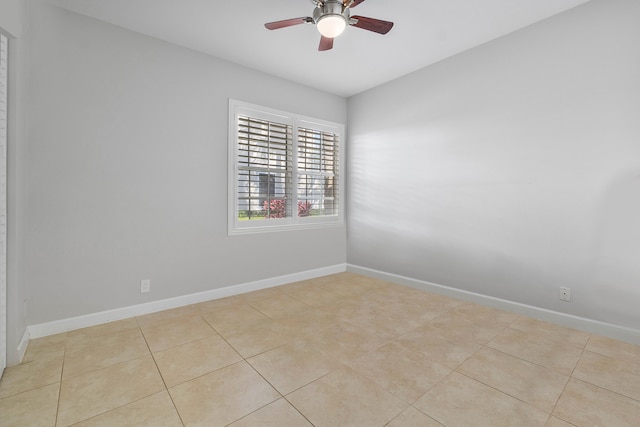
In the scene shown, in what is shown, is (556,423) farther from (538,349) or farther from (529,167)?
(529,167)

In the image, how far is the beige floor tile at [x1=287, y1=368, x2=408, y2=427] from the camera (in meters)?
1.49

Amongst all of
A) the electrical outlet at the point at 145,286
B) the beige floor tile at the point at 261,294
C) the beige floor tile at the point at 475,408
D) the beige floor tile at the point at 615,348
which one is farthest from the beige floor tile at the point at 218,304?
the beige floor tile at the point at 615,348

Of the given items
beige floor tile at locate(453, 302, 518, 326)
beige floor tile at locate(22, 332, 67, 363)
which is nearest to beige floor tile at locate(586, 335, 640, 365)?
beige floor tile at locate(453, 302, 518, 326)

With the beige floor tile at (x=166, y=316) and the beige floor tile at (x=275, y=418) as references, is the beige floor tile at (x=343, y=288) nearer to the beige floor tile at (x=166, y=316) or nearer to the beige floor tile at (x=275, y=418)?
the beige floor tile at (x=166, y=316)

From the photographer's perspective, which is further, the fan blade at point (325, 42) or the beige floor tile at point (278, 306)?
the beige floor tile at point (278, 306)

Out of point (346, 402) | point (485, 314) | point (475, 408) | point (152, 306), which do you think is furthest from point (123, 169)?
point (485, 314)

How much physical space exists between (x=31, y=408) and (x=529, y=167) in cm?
414

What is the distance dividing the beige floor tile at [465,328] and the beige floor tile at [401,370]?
504 mm

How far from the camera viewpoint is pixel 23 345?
2117 millimetres

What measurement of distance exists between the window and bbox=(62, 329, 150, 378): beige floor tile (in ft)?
4.85

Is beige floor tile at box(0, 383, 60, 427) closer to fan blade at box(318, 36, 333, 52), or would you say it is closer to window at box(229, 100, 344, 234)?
window at box(229, 100, 344, 234)

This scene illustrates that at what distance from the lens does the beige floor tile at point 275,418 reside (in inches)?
57.1

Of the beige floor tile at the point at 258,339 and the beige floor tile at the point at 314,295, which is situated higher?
the beige floor tile at the point at 314,295

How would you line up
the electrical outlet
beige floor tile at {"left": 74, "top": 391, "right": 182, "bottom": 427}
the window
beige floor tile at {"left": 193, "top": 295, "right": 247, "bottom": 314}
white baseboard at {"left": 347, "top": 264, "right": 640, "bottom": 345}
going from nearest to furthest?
beige floor tile at {"left": 74, "top": 391, "right": 182, "bottom": 427}
white baseboard at {"left": 347, "top": 264, "right": 640, "bottom": 345}
the electrical outlet
beige floor tile at {"left": 193, "top": 295, "right": 247, "bottom": 314}
the window
